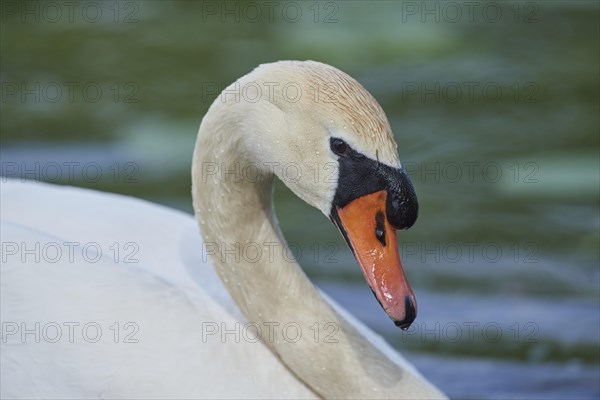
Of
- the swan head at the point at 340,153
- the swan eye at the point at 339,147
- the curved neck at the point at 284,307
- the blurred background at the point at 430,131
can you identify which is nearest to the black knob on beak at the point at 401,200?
the swan head at the point at 340,153

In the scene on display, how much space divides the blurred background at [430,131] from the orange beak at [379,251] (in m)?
1.65

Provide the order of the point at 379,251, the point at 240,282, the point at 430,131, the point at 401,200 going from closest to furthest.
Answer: the point at 401,200 → the point at 379,251 → the point at 240,282 → the point at 430,131

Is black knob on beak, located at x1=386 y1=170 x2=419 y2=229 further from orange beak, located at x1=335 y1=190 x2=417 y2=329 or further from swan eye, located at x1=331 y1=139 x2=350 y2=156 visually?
swan eye, located at x1=331 y1=139 x2=350 y2=156

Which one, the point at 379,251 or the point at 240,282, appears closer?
the point at 379,251

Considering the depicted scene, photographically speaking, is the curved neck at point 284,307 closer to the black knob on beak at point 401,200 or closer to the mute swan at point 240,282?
the mute swan at point 240,282

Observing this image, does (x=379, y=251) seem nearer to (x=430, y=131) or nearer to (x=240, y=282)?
(x=240, y=282)

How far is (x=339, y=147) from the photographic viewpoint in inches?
149

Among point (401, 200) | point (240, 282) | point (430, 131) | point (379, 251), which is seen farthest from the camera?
point (430, 131)

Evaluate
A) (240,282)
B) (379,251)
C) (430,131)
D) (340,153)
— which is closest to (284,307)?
(240,282)

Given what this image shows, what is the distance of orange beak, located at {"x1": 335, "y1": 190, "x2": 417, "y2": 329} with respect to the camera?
383cm

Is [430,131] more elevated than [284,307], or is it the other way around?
[284,307]

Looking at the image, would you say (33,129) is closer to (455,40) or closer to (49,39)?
(49,39)

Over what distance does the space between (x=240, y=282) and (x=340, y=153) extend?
767mm

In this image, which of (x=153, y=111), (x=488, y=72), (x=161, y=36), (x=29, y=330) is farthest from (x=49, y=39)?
(x=29, y=330)
